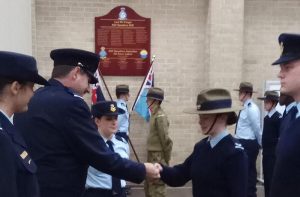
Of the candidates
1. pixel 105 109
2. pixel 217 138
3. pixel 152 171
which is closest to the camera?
pixel 217 138

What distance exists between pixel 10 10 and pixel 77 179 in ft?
16.7

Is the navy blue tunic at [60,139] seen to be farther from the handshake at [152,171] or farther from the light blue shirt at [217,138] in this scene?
the light blue shirt at [217,138]

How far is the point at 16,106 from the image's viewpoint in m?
2.60

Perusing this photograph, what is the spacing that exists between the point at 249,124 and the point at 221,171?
210 inches

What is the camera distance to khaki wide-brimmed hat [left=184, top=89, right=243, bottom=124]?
140 inches

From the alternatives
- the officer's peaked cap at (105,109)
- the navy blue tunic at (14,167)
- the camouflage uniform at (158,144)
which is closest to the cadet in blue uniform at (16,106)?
the navy blue tunic at (14,167)

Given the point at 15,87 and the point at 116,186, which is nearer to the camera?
the point at 15,87

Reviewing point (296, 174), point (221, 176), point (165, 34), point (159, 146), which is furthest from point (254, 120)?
point (296, 174)

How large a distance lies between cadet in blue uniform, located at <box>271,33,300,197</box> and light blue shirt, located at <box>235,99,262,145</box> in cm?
557

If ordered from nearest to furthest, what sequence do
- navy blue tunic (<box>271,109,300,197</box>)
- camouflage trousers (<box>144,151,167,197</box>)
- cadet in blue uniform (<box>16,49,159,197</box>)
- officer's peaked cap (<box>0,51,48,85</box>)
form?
officer's peaked cap (<box>0,51,48,85</box>) < navy blue tunic (<box>271,109,300,197</box>) < cadet in blue uniform (<box>16,49,159,197</box>) < camouflage trousers (<box>144,151,167,197</box>)

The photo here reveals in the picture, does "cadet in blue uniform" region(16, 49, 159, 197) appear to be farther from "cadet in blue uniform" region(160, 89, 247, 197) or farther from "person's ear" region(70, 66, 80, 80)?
"cadet in blue uniform" region(160, 89, 247, 197)

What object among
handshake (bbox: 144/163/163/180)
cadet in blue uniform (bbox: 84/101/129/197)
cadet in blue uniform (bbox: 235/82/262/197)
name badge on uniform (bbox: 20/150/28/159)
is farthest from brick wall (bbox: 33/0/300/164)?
name badge on uniform (bbox: 20/150/28/159)

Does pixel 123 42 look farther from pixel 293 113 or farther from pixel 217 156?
pixel 293 113

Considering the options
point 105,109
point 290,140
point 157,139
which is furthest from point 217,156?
point 157,139
